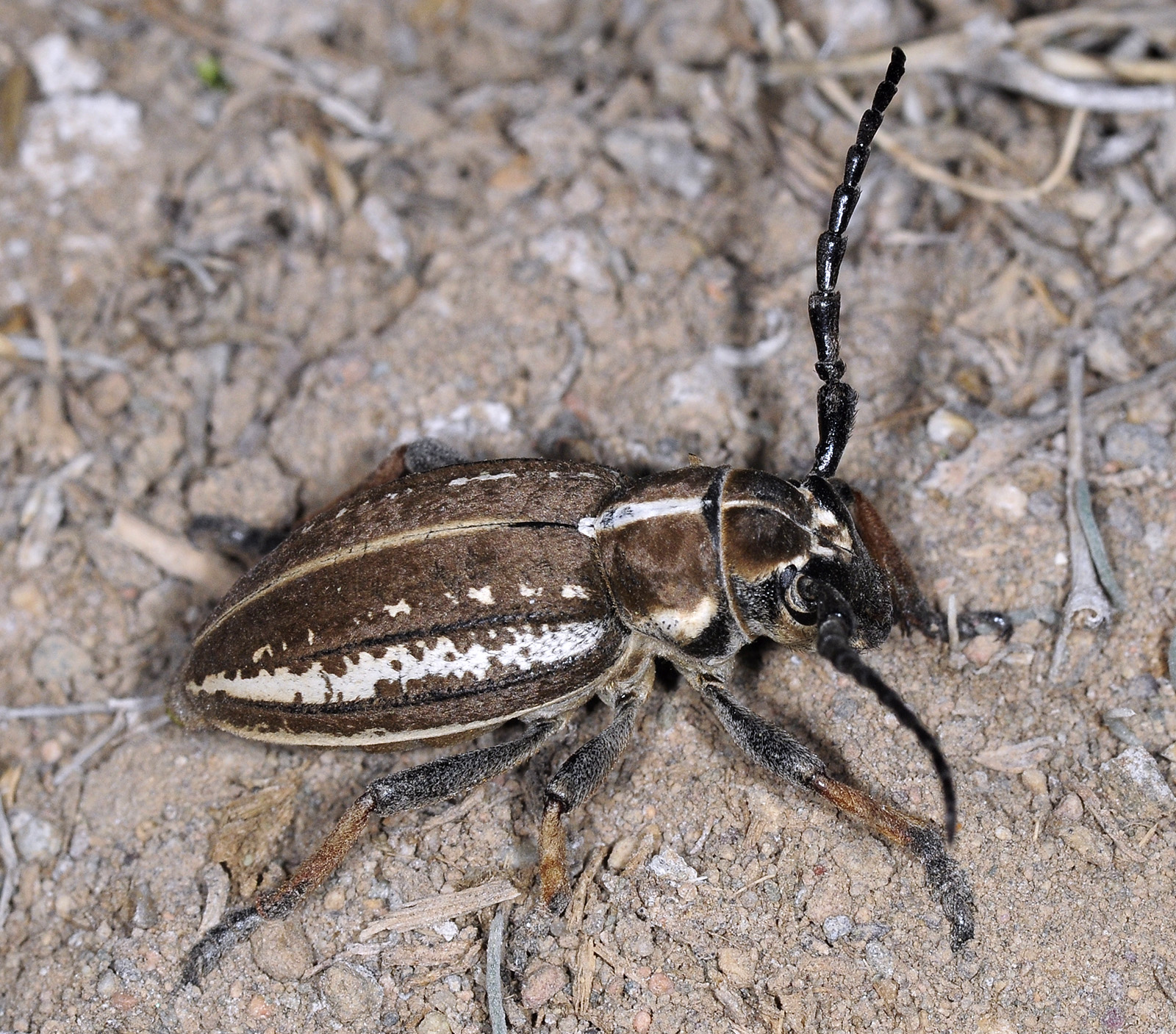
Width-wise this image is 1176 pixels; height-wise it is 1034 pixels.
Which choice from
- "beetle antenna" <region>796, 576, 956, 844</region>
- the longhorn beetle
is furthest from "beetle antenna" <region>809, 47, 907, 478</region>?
"beetle antenna" <region>796, 576, 956, 844</region>

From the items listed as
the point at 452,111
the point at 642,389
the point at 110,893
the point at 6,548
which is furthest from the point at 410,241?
the point at 110,893

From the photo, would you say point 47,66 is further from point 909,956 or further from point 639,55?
point 909,956

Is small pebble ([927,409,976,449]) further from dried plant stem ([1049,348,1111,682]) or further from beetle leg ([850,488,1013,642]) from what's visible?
beetle leg ([850,488,1013,642])

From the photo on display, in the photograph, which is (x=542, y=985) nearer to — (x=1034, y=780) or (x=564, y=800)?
(x=564, y=800)

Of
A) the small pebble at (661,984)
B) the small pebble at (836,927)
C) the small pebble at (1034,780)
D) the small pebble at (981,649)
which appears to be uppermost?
the small pebble at (981,649)

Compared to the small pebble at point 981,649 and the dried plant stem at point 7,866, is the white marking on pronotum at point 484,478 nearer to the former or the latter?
the small pebble at point 981,649

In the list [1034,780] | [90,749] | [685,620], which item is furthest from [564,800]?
[90,749]

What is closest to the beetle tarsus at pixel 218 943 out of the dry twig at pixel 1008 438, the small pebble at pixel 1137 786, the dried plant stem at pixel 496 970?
the dried plant stem at pixel 496 970
